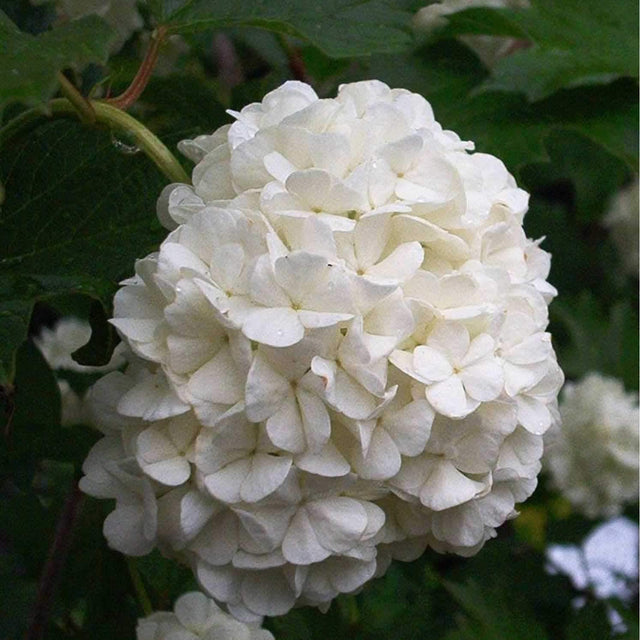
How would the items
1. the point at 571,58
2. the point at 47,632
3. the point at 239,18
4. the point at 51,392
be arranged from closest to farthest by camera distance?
the point at 239,18
the point at 51,392
the point at 47,632
the point at 571,58

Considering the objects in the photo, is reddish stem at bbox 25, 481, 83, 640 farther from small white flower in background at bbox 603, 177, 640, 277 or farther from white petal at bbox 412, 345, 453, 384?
small white flower in background at bbox 603, 177, 640, 277

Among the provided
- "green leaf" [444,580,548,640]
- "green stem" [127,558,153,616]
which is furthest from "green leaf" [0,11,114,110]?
"green leaf" [444,580,548,640]

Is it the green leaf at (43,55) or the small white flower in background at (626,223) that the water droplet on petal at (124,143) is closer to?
the green leaf at (43,55)

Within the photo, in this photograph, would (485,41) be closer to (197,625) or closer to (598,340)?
(598,340)

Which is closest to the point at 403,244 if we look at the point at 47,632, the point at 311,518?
the point at 311,518

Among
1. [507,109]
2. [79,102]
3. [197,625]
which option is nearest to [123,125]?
[79,102]

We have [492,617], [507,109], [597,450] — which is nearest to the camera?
[507,109]

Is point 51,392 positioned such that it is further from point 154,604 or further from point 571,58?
point 571,58
